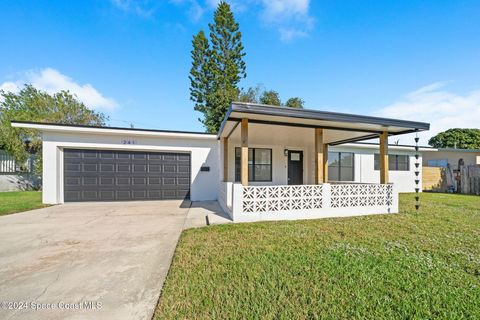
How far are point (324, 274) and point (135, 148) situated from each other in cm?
809

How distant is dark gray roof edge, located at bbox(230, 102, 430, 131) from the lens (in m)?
4.38

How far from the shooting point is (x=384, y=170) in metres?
6.44

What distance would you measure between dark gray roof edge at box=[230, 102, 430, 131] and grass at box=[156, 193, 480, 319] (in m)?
2.66

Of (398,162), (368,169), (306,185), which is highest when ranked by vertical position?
(398,162)

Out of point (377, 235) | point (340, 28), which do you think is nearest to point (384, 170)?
point (377, 235)

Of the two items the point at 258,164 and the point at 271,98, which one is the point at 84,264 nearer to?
the point at 258,164

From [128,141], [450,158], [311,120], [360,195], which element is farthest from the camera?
[450,158]

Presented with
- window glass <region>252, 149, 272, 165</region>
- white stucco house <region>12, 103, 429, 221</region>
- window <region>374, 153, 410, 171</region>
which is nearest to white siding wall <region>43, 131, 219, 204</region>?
white stucco house <region>12, 103, 429, 221</region>

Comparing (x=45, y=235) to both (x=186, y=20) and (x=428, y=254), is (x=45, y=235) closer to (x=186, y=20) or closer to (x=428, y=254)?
(x=428, y=254)

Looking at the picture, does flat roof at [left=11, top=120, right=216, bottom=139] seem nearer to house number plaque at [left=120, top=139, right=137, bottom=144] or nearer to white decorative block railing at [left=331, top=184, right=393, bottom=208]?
house number plaque at [left=120, top=139, right=137, bottom=144]

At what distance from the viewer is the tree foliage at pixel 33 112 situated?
1145 cm

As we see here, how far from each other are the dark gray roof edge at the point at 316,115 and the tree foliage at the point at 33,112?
1349cm

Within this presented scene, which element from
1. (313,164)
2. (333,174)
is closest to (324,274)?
(313,164)

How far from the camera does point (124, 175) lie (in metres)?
8.28
